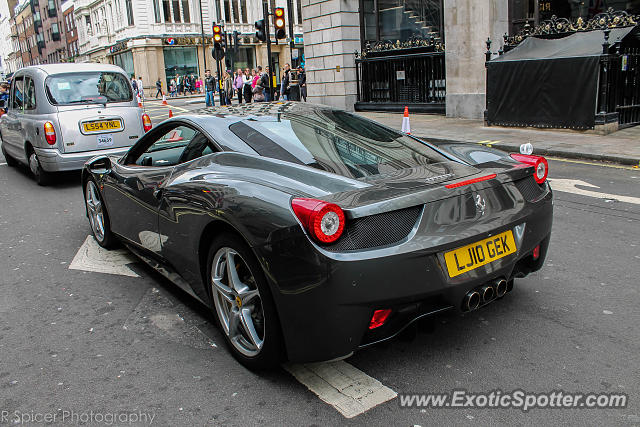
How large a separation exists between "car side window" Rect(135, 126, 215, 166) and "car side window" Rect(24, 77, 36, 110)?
19.9ft

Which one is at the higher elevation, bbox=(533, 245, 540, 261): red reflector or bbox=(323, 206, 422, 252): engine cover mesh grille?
bbox=(323, 206, 422, 252): engine cover mesh grille

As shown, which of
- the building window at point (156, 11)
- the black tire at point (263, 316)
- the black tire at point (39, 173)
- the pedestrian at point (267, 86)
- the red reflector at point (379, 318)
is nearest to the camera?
the red reflector at point (379, 318)

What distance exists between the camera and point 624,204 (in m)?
6.23

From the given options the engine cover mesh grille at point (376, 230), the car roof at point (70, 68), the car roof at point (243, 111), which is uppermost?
the car roof at point (70, 68)

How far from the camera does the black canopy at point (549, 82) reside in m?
11.5

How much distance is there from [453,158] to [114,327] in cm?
244

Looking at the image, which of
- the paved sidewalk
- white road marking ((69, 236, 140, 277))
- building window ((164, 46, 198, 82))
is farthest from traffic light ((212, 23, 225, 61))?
building window ((164, 46, 198, 82))

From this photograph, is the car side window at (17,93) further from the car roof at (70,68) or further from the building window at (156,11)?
the building window at (156,11)

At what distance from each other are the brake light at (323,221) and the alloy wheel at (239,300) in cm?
52

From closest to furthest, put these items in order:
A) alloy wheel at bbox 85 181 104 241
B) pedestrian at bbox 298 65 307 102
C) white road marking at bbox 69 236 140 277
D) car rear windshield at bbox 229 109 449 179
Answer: car rear windshield at bbox 229 109 449 179 → white road marking at bbox 69 236 140 277 → alloy wheel at bbox 85 181 104 241 → pedestrian at bbox 298 65 307 102

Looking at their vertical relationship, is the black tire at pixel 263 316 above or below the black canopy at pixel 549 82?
below

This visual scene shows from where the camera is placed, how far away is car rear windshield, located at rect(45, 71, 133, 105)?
9141 millimetres

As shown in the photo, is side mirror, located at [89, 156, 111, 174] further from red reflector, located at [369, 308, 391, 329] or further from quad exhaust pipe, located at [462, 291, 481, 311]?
quad exhaust pipe, located at [462, 291, 481, 311]

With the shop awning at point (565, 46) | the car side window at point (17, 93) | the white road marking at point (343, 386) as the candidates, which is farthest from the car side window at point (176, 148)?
the shop awning at point (565, 46)
